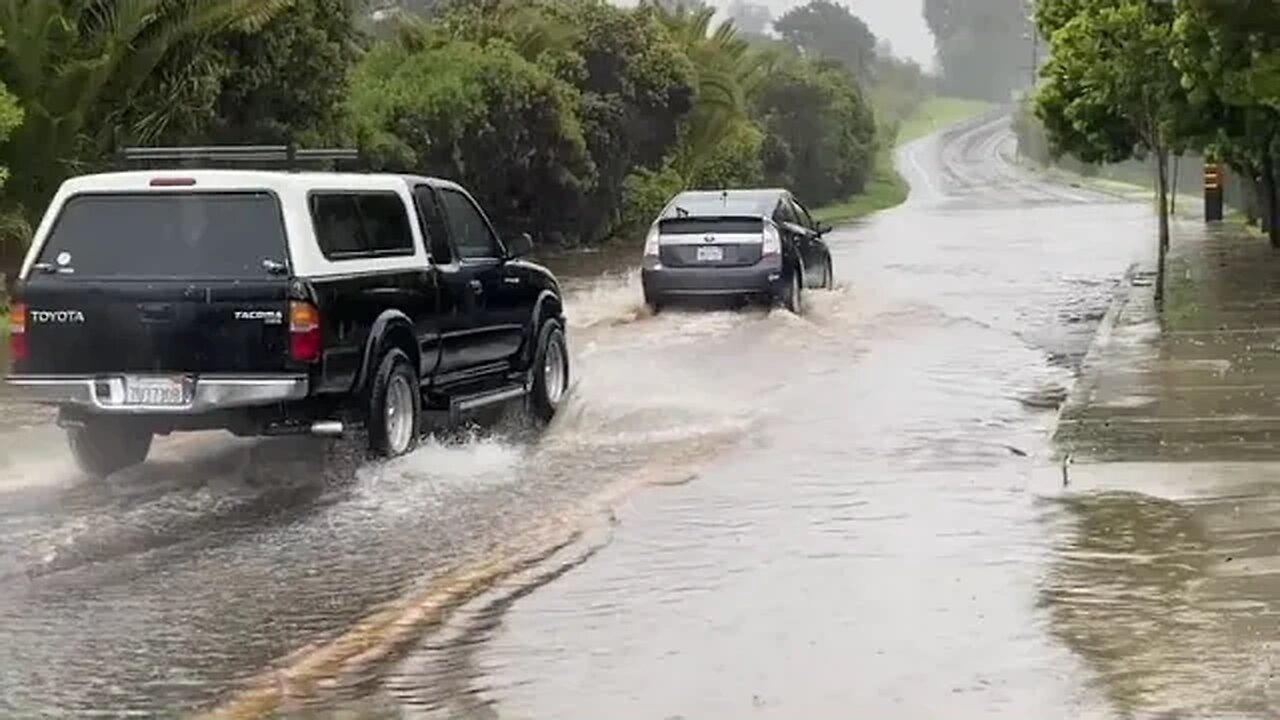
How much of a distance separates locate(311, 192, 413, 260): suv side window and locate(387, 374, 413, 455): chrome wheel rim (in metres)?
0.81

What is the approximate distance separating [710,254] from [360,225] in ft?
37.8

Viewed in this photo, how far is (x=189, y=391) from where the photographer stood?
11.6m

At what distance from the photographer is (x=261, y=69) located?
29.2 metres

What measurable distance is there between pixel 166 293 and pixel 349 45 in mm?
21798

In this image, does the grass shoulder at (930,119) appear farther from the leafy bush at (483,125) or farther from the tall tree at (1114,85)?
the tall tree at (1114,85)

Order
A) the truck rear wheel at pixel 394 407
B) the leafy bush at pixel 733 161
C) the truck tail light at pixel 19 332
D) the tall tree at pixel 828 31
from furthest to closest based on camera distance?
the tall tree at pixel 828 31, the leafy bush at pixel 733 161, the truck rear wheel at pixel 394 407, the truck tail light at pixel 19 332

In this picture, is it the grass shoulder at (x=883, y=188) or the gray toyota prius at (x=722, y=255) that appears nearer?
the gray toyota prius at (x=722, y=255)

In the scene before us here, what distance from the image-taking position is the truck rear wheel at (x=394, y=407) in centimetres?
1227

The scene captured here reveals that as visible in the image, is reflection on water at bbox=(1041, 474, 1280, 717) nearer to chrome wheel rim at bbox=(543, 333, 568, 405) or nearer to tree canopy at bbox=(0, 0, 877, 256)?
chrome wheel rim at bbox=(543, 333, 568, 405)

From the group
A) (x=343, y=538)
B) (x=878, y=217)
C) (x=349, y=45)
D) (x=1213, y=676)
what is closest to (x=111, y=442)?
(x=343, y=538)

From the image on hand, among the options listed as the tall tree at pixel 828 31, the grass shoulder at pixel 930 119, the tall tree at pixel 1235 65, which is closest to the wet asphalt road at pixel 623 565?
the tall tree at pixel 1235 65

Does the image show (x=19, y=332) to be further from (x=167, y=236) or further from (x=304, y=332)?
(x=304, y=332)

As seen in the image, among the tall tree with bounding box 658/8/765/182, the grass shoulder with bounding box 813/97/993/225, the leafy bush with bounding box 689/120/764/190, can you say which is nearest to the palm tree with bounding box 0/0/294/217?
the tall tree with bounding box 658/8/765/182

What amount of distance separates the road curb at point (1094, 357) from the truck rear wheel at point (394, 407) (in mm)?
4041
